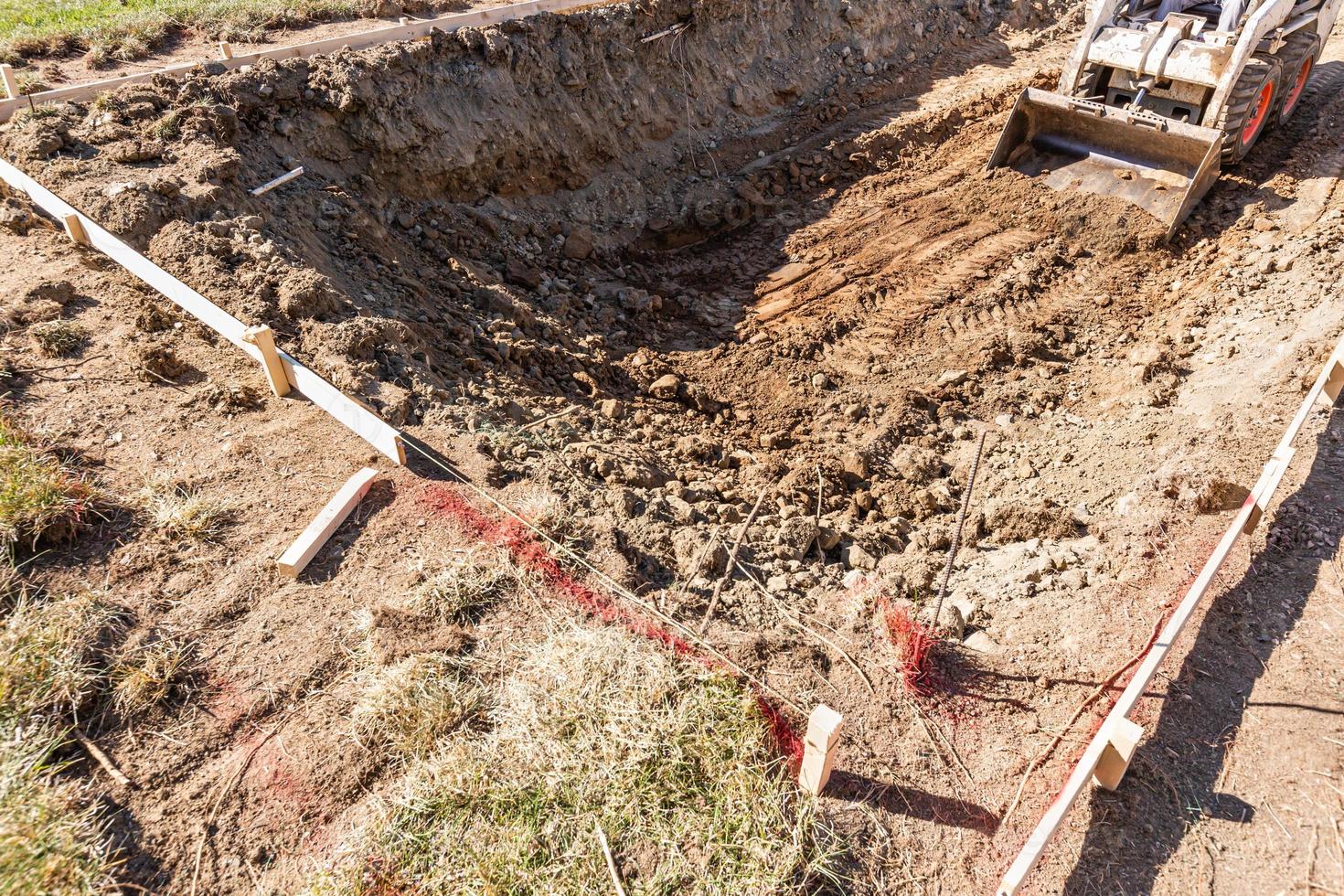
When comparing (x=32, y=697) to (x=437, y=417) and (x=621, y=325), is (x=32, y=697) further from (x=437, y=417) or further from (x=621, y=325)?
(x=621, y=325)

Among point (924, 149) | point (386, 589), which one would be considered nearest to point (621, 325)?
point (386, 589)

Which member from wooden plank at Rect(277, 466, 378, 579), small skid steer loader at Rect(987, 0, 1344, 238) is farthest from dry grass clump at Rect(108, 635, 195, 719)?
small skid steer loader at Rect(987, 0, 1344, 238)

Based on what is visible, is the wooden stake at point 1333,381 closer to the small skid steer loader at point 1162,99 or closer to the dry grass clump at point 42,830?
the small skid steer loader at point 1162,99

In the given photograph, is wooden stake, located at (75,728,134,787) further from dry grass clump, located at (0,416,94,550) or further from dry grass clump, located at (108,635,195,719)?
dry grass clump, located at (0,416,94,550)

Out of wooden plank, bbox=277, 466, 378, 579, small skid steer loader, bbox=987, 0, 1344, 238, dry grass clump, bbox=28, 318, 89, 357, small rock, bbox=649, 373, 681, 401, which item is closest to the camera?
wooden plank, bbox=277, 466, 378, 579

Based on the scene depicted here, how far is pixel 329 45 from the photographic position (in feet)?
29.1

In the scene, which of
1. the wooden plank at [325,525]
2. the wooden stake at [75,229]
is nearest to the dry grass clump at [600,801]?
the wooden plank at [325,525]

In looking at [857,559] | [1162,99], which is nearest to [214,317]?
[857,559]

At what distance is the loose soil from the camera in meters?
3.77

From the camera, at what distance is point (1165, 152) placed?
8852 mm

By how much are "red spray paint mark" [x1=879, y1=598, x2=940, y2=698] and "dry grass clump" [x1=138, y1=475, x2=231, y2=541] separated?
403cm

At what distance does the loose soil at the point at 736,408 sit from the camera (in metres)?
3.77

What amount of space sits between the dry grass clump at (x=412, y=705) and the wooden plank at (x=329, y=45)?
7.45 metres

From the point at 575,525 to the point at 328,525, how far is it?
146 centimetres
